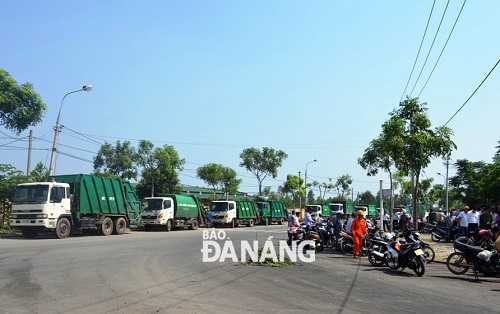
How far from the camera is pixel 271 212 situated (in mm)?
46250

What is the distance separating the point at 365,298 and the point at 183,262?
19.6ft

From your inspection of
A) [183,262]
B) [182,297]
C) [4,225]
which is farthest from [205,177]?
[182,297]

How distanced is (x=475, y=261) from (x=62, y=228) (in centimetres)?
1826

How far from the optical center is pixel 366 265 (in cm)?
1312

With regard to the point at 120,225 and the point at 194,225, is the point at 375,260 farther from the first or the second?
the point at 194,225

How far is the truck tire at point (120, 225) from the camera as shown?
26.0 meters

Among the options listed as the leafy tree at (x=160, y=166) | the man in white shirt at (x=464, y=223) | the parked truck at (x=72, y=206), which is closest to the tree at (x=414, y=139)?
the man in white shirt at (x=464, y=223)

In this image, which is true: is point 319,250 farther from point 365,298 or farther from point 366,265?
point 365,298

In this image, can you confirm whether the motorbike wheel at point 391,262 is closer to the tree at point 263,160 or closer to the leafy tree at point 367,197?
the tree at point 263,160

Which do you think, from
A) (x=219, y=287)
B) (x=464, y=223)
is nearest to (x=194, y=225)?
(x=464, y=223)

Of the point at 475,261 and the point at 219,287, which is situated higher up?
the point at 475,261

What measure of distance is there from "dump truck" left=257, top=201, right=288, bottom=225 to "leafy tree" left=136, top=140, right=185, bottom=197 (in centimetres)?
1197

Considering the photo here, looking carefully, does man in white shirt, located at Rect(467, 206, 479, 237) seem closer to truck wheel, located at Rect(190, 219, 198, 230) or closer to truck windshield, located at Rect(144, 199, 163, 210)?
truck windshield, located at Rect(144, 199, 163, 210)

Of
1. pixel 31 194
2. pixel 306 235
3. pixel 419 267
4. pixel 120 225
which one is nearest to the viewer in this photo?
pixel 419 267
